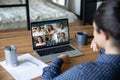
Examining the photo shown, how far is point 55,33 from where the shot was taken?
5.06 feet

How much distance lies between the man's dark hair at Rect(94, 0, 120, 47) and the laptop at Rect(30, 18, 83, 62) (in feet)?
2.06

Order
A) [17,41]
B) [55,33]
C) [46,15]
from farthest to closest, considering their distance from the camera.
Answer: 1. [46,15]
2. [17,41]
3. [55,33]

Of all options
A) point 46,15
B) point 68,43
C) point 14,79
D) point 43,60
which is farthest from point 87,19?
point 14,79

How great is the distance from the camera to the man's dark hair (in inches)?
32.5

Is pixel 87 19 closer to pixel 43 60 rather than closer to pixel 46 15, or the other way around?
pixel 46 15

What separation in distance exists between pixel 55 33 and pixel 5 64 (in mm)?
443

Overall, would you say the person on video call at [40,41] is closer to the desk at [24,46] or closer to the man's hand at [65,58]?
the desk at [24,46]

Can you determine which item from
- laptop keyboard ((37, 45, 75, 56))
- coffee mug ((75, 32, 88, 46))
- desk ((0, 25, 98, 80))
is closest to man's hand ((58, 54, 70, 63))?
desk ((0, 25, 98, 80))

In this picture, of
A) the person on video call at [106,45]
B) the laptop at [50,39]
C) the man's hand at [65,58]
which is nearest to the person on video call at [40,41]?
the laptop at [50,39]

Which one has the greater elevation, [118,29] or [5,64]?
[118,29]

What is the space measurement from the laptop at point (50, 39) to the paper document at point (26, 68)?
3.3 inches

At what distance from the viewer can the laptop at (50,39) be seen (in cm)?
148

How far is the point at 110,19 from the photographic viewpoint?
831 mm

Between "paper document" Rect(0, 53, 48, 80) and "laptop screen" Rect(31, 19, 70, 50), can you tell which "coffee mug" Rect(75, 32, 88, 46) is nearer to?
"laptop screen" Rect(31, 19, 70, 50)
